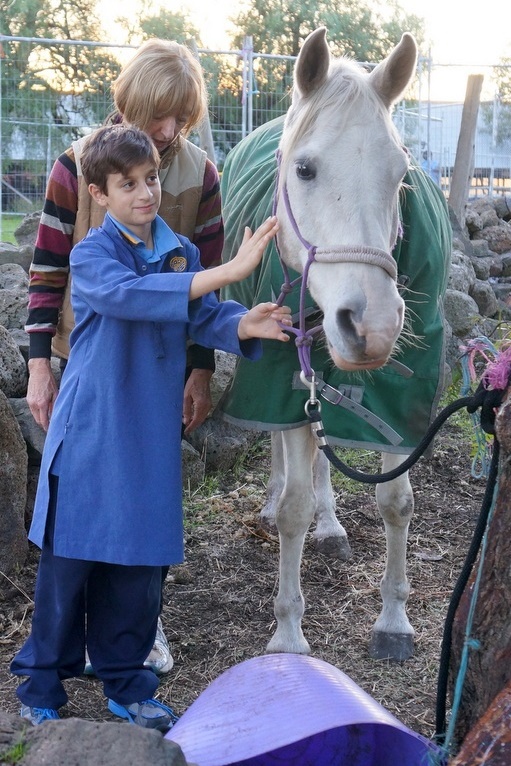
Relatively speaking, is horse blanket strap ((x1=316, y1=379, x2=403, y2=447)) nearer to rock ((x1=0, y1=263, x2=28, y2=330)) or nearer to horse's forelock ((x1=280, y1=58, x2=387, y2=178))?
horse's forelock ((x1=280, y1=58, x2=387, y2=178))

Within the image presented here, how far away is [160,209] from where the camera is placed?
253 cm

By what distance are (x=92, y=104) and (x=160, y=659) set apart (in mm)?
9078

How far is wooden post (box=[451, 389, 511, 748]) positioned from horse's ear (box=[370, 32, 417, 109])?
0.96 m

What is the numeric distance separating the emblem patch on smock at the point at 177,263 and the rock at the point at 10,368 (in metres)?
1.44

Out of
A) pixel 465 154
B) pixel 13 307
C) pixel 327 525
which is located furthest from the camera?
pixel 465 154

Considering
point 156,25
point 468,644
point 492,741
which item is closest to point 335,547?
point 468,644

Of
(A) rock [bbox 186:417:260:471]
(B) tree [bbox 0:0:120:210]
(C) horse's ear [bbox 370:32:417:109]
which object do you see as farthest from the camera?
(B) tree [bbox 0:0:120:210]

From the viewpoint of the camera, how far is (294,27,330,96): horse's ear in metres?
2.09

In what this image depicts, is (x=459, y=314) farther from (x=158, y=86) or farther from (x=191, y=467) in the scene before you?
(x=158, y=86)

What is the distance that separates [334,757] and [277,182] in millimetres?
1490

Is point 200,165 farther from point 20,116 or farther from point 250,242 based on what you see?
point 20,116

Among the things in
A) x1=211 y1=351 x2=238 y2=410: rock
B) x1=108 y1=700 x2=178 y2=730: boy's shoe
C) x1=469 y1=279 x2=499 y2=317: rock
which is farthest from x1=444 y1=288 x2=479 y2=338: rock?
x1=108 y1=700 x2=178 y2=730: boy's shoe

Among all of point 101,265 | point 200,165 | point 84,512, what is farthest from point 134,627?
point 200,165

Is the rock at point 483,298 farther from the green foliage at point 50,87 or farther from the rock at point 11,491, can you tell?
the green foliage at point 50,87
